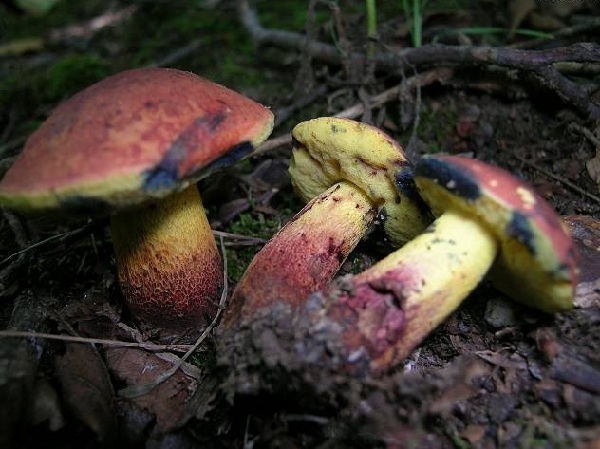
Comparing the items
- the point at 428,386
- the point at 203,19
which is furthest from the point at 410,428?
the point at 203,19

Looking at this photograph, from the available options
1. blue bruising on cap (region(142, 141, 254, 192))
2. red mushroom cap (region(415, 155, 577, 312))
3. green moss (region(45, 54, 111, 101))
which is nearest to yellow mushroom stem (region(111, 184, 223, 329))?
blue bruising on cap (region(142, 141, 254, 192))

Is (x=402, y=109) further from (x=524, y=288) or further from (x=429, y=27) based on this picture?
(x=524, y=288)

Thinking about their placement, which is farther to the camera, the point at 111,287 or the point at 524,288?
the point at 111,287

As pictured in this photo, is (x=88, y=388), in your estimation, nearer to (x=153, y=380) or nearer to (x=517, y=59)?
(x=153, y=380)

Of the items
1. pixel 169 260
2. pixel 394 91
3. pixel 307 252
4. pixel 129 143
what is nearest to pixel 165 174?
pixel 129 143

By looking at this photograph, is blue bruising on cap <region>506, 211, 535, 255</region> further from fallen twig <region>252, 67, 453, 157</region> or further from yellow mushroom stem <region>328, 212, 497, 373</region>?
fallen twig <region>252, 67, 453, 157</region>

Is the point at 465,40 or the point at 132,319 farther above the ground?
the point at 465,40
